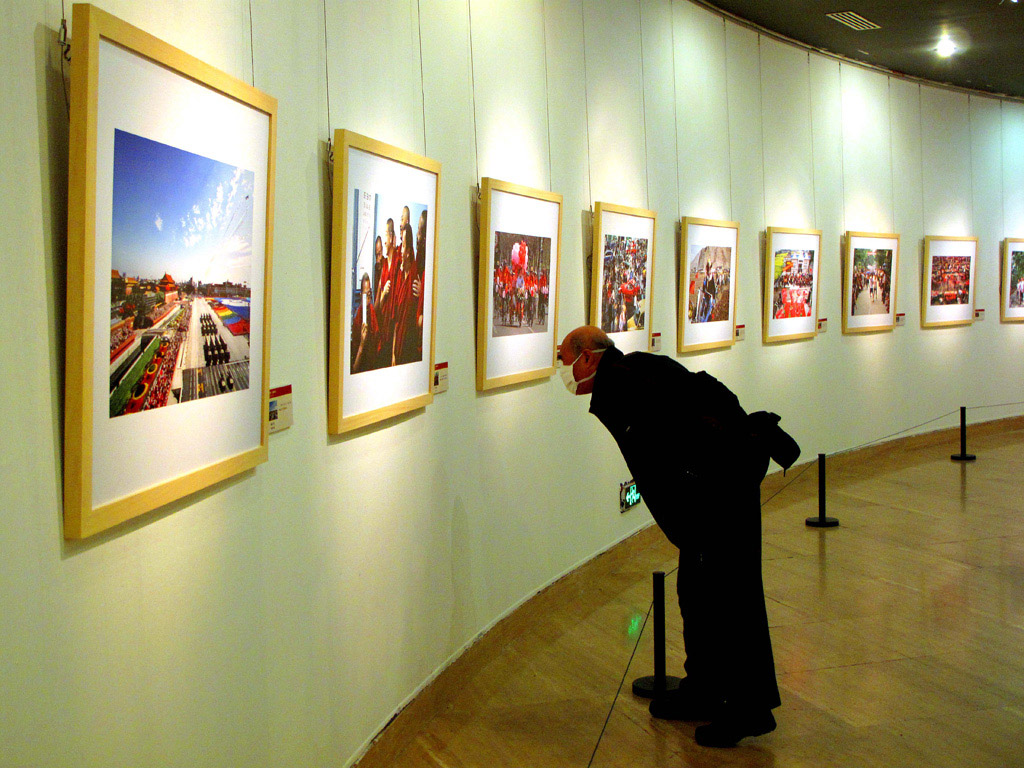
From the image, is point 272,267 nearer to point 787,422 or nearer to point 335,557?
point 335,557

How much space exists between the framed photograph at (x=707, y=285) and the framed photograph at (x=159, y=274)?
702 cm

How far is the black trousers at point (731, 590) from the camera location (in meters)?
5.41

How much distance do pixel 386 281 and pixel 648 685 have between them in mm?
3472

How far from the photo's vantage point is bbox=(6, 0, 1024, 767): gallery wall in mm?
2500

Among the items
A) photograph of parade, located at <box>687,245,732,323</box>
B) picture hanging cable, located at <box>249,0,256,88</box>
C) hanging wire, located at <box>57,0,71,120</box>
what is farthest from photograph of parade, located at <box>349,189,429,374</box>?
photograph of parade, located at <box>687,245,732,323</box>

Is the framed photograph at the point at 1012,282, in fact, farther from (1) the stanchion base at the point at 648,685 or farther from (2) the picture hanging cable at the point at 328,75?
(2) the picture hanging cable at the point at 328,75

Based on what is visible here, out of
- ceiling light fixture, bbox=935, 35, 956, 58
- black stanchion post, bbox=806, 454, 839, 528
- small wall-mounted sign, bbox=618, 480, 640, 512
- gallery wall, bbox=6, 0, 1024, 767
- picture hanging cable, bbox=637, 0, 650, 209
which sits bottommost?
black stanchion post, bbox=806, 454, 839, 528

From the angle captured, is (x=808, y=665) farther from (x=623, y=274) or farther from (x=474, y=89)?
(x=474, y=89)

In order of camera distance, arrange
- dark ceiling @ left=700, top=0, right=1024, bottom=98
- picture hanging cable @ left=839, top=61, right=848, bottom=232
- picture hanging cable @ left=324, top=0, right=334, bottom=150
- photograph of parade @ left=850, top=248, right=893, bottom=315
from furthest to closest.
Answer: photograph of parade @ left=850, top=248, right=893, bottom=315, picture hanging cable @ left=839, top=61, right=848, bottom=232, dark ceiling @ left=700, top=0, right=1024, bottom=98, picture hanging cable @ left=324, top=0, right=334, bottom=150

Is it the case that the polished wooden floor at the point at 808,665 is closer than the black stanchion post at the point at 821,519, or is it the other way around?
the polished wooden floor at the point at 808,665

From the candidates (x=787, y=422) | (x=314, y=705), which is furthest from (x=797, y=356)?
(x=314, y=705)

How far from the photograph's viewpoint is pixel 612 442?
8844 millimetres

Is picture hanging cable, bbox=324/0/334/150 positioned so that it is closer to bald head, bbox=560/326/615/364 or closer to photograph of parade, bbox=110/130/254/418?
photograph of parade, bbox=110/130/254/418

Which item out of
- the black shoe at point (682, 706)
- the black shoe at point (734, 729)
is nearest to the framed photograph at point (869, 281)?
the black shoe at point (682, 706)
